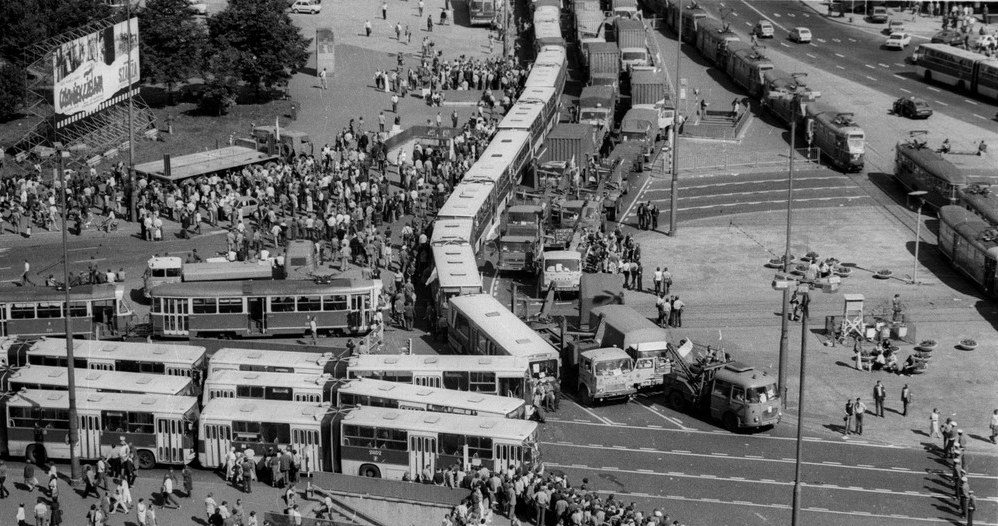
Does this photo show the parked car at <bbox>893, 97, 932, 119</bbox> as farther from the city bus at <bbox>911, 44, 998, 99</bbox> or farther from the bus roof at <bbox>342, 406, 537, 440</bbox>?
the bus roof at <bbox>342, 406, 537, 440</bbox>

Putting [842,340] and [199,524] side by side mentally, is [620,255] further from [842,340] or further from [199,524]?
[199,524]

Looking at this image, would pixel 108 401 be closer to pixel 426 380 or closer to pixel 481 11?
pixel 426 380

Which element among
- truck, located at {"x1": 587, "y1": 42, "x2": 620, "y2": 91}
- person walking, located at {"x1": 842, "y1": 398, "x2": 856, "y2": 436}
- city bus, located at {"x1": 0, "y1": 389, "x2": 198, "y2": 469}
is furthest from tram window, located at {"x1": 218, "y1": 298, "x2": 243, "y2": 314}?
truck, located at {"x1": 587, "y1": 42, "x2": 620, "y2": 91}

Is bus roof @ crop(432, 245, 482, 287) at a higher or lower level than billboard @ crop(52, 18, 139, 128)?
lower

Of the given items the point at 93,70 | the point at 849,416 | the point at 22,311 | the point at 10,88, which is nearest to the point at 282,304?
the point at 22,311

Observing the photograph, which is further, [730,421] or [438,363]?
[438,363]

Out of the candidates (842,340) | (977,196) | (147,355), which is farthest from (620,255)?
(147,355)

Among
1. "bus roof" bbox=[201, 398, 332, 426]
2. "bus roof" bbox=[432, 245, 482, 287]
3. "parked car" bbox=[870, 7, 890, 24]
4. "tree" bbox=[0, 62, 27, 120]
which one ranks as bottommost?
"bus roof" bbox=[201, 398, 332, 426]

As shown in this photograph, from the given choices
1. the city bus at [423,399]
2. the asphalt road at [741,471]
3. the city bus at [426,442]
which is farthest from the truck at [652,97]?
the city bus at [426,442]

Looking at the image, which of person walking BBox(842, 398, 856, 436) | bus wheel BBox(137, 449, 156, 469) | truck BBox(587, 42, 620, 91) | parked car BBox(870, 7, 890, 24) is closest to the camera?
bus wheel BBox(137, 449, 156, 469)
